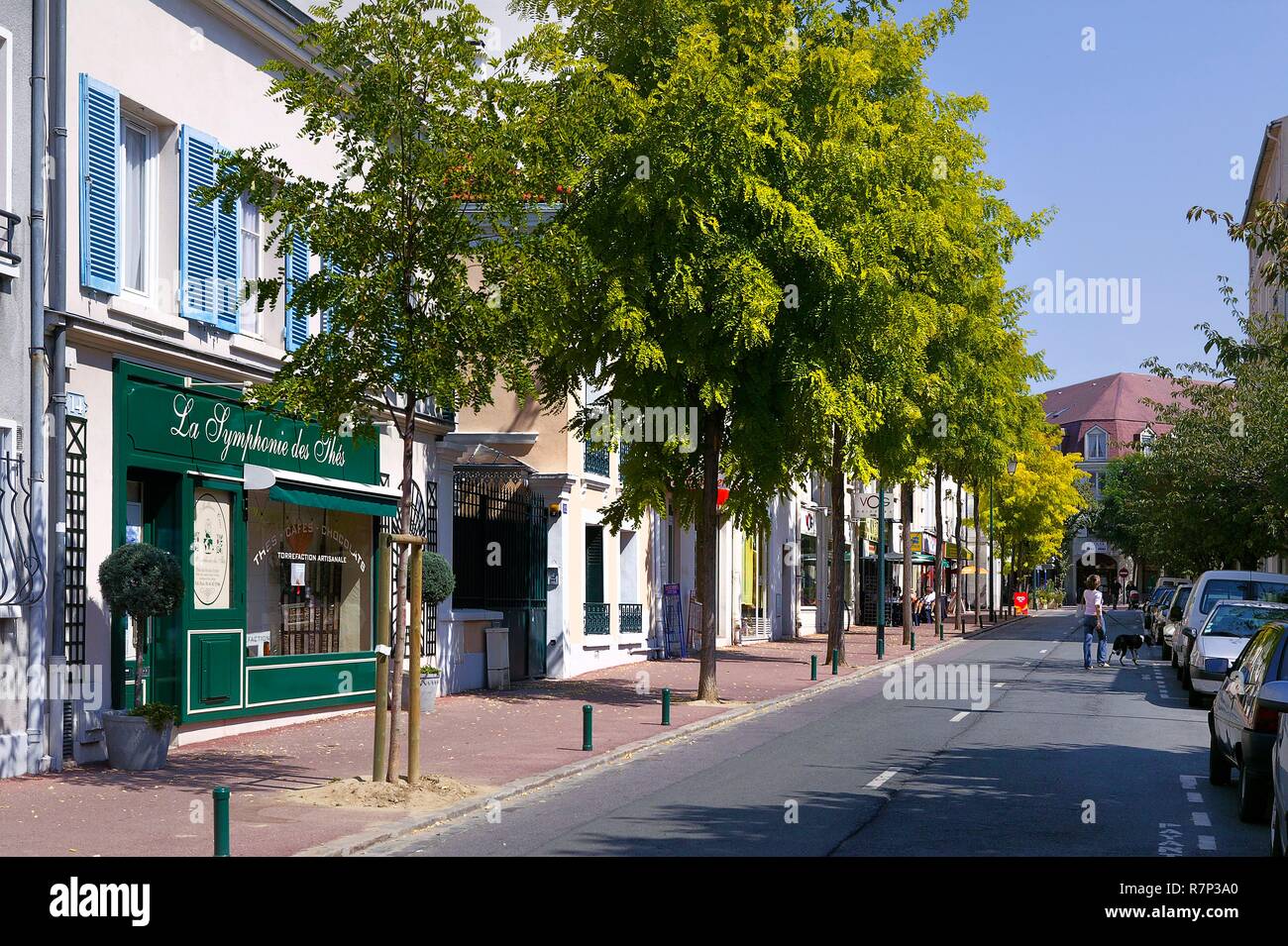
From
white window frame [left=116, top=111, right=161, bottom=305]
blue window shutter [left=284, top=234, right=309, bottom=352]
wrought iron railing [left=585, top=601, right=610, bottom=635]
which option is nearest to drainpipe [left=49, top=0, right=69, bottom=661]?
white window frame [left=116, top=111, right=161, bottom=305]

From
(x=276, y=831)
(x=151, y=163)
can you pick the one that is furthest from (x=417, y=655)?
(x=151, y=163)

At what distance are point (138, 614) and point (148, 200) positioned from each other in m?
4.71

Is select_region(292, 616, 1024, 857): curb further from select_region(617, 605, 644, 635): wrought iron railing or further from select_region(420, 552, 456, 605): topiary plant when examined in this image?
select_region(617, 605, 644, 635): wrought iron railing

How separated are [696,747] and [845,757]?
6.96 feet

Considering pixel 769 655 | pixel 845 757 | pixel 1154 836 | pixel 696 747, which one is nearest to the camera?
pixel 1154 836

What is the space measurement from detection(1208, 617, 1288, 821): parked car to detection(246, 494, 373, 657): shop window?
10893mm

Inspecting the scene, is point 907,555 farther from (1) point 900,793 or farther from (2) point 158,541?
(1) point 900,793

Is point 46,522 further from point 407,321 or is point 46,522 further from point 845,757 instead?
point 845,757

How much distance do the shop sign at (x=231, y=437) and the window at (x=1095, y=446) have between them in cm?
11314

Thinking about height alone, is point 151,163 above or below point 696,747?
above

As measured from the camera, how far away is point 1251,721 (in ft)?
37.0

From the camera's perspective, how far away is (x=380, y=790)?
1228 cm

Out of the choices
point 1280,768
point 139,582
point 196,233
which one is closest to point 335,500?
point 196,233

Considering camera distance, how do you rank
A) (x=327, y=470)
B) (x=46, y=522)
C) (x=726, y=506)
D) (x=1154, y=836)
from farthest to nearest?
(x=726, y=506)
(x=327, y=470)
(x=46, y=522)
(x=1154, y=836)
